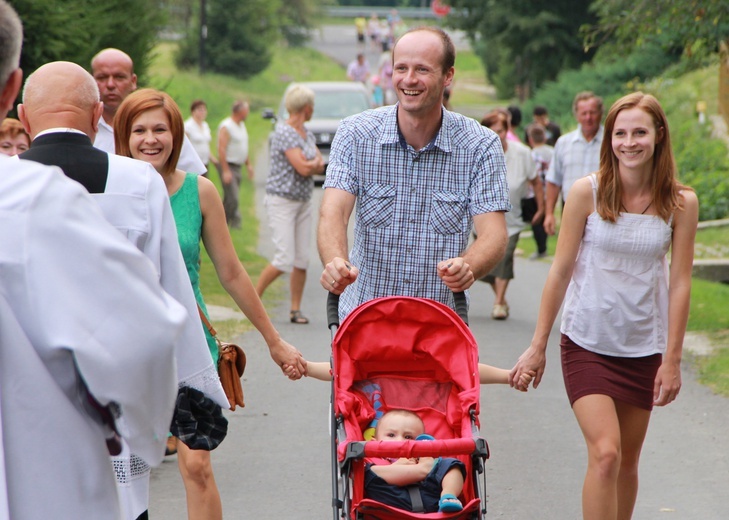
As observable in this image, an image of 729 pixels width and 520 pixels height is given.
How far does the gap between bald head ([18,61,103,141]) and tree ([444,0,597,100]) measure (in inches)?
1383

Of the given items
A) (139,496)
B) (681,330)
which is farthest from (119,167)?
(681,330)

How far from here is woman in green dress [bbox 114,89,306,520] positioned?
4820 mm

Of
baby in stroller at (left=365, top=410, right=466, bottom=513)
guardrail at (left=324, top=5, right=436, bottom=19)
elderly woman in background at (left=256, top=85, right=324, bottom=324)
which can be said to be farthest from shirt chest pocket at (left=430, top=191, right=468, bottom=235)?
guardrail at (left=324, top=5, right=436, bottom=19)

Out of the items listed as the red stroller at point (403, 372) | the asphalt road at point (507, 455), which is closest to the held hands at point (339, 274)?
the red stroller at point (403, 372)

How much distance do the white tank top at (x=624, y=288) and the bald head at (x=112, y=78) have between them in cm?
327

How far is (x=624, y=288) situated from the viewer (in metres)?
4.98

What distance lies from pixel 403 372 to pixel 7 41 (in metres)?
2.88

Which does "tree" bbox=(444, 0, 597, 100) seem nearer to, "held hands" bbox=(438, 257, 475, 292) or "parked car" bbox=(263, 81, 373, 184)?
"parked car" bbox=(263, 81, 373, 184)

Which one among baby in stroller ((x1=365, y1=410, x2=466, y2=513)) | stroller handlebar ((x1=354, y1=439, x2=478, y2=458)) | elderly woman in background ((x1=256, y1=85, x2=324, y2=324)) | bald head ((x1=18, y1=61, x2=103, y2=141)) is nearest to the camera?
bald head ((x1=18, y1=61, x2=103, y2=141))

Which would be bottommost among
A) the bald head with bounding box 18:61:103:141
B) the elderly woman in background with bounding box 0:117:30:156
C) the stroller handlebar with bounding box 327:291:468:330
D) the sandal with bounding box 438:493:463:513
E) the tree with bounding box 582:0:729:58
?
the sandal with bounding box 438:493:463:513

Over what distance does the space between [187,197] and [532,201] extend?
9108 mm

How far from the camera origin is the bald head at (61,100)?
3.55 m

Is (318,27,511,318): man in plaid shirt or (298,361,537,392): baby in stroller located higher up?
(318,27,511,318): man in plaid shirt

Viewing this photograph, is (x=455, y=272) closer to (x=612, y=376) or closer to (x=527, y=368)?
(x=527, y=368)
